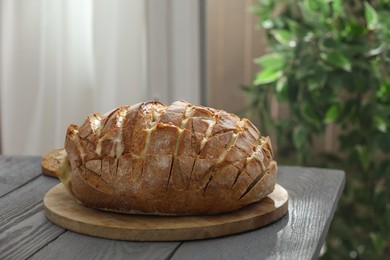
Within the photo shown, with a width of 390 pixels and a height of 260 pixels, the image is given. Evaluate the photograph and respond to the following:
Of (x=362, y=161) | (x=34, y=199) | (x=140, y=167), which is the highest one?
(x=140, y=167)

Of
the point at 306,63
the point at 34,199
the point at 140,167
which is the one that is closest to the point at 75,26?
the point at 306,63

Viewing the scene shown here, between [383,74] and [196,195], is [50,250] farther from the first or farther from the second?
[383,74]

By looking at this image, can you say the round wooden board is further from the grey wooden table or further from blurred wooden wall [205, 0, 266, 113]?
blurred wooden wall [205, 0, 266, 113]

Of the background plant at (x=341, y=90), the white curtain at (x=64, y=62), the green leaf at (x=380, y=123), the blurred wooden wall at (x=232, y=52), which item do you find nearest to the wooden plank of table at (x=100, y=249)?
the background plant at (x=341, y=90)

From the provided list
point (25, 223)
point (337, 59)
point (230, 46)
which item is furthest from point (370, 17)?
point (25, 223)

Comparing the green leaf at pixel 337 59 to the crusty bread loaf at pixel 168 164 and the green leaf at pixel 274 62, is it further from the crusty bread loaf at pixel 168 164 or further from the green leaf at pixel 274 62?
the crusty bread loaf at pixel 168 164

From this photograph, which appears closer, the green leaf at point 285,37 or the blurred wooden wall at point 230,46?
the green leaf at point 285,37
